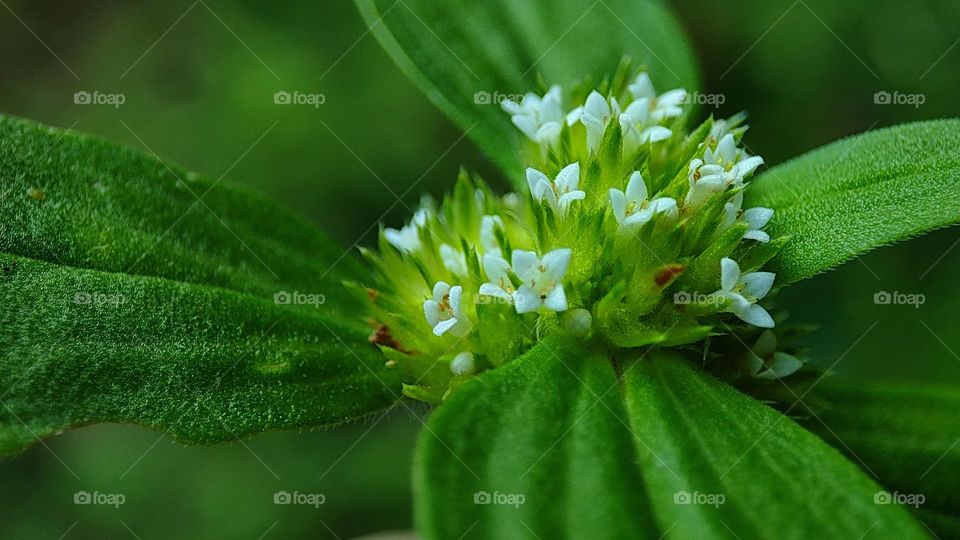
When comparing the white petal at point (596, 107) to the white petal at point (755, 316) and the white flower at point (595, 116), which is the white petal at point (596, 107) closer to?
the white flower at point (595, 116)

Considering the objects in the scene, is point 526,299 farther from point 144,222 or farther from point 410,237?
point 144,222

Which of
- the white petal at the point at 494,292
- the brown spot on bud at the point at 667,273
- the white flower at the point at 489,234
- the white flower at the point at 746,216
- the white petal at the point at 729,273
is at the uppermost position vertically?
the white flower at the point at 489,234

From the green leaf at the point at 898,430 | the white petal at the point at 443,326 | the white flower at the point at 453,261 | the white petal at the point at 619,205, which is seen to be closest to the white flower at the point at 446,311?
the white petal at the point at 443,326

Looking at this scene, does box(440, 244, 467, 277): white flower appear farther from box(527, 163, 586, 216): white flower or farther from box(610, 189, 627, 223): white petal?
box(610, 189, 627, 223): white petal

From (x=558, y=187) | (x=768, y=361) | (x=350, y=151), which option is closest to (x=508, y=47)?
(x=558, y=187)

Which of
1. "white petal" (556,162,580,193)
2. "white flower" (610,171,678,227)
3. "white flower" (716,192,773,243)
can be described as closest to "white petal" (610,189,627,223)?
"white flower" (610,171,678,227)

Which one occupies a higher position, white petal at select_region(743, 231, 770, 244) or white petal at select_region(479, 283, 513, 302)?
white petal at select_region(743, 231, 770, 244)

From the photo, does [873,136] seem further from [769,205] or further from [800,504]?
Result: [800,504]
